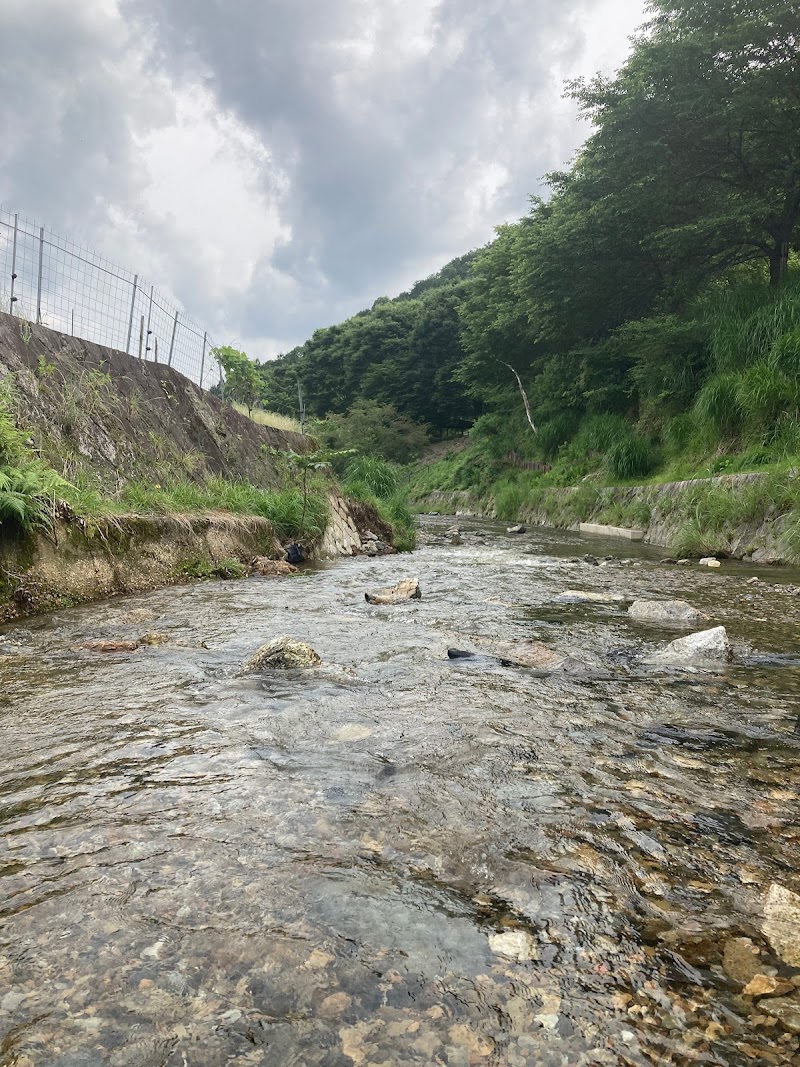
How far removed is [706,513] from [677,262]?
11508 mm

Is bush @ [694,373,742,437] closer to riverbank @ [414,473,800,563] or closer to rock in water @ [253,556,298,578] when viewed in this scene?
riverbank @ [414,473,800,563]

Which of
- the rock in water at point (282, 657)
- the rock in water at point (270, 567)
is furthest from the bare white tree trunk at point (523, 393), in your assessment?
the rock in water at point (282, 657)

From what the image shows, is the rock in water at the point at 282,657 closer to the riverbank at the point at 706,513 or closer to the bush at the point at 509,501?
the riverbank at the point at 706,513

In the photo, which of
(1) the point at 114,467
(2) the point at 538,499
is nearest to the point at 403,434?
(2) the point at 538,499

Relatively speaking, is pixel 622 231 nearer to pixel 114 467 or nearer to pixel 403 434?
pixel 114 467

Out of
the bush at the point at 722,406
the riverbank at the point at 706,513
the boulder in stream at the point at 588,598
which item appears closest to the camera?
the boulder in stream at the point at 588,598

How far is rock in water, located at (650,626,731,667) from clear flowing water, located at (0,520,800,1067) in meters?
0.17

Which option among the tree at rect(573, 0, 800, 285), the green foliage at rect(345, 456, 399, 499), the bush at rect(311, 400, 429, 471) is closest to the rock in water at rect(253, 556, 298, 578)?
the green foliage at rect(345, 456, 399, 499)

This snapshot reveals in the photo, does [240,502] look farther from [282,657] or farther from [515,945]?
[515,945]

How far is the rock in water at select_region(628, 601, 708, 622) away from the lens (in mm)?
4230

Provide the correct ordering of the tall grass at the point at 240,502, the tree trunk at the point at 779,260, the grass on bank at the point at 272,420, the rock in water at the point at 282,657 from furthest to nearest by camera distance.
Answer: the grass on bank at the point at 272,420
the tree trunk at the point at 779,260
the tall grass at the point at 240,502
the rock in water at the point at 282,657

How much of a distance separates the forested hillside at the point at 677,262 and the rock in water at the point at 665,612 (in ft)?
20.5

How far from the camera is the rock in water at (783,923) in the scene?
3.58 ft

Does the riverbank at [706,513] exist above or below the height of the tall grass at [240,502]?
above
